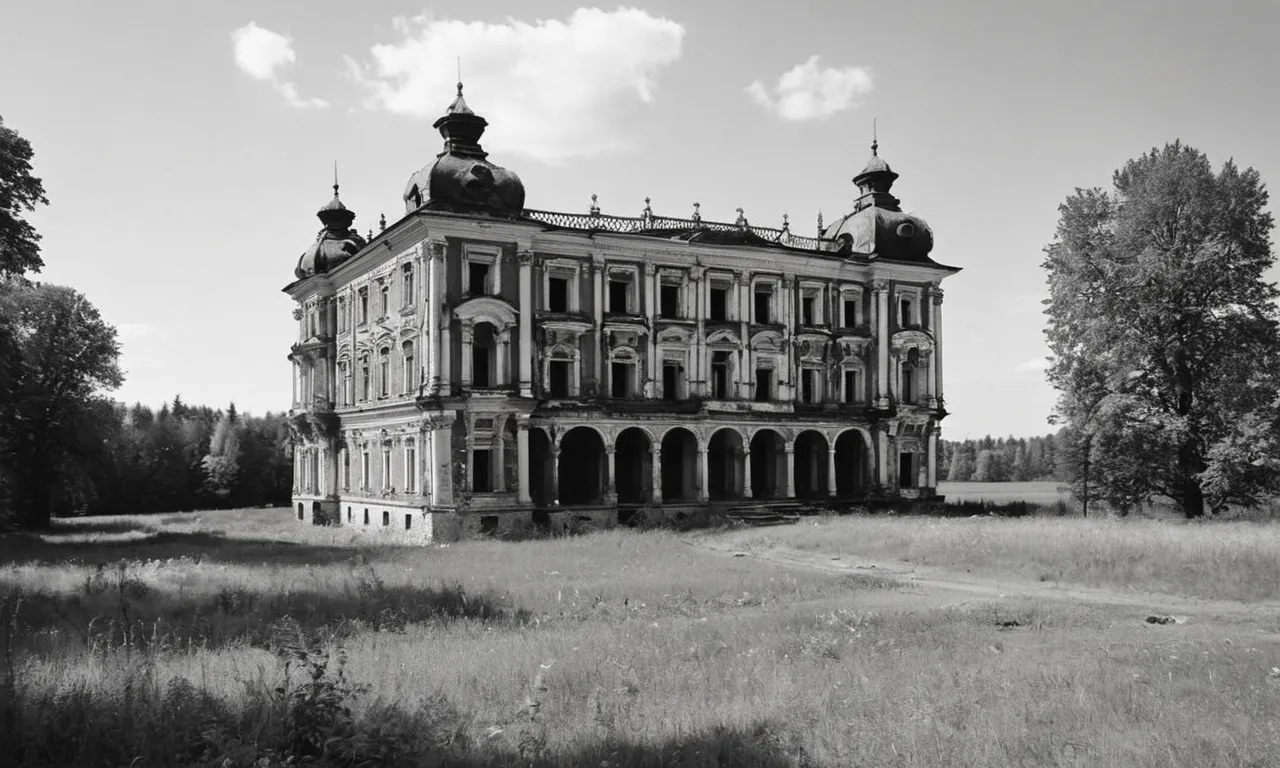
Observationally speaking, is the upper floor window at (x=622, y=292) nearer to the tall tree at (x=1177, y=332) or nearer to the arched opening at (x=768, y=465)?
the arched opening at (x=768, y=465)

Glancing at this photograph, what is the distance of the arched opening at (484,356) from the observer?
36250 millimetres

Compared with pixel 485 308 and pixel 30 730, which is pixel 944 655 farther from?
pixel 485 308

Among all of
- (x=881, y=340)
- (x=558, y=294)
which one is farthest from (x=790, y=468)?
(x=558, y=294)

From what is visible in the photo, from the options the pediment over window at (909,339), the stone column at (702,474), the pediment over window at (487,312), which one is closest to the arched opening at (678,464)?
the stone column at (702,474)

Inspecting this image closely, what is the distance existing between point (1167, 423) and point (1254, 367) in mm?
4436

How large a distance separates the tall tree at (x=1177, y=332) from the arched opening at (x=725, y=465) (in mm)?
14233

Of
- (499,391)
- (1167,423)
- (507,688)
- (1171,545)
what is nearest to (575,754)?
(507,688)

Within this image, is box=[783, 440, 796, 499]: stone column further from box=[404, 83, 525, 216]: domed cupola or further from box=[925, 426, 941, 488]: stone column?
box=[404, 83, 525, 216]: domed cupola

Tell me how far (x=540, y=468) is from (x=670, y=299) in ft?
30.9

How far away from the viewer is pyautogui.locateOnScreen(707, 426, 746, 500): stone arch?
4266cm

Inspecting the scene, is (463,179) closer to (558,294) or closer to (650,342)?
(558,294)

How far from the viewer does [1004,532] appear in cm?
2819

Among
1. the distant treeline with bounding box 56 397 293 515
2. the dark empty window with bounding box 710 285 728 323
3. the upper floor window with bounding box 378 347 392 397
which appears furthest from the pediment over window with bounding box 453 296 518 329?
the distant treeline with bounding box 56 397 293 515

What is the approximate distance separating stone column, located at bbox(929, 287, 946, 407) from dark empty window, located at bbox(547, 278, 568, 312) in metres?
19.1
